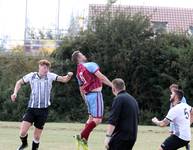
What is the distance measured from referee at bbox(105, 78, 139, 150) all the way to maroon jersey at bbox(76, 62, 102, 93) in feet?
9.02

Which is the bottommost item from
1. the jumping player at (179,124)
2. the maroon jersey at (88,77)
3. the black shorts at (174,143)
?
the black shorts at (174,143)

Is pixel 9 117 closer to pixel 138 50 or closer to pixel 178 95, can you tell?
pixel 138 50

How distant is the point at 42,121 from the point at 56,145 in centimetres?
237

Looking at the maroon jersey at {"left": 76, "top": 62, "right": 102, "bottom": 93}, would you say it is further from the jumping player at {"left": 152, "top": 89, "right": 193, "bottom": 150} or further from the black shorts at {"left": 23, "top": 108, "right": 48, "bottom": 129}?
the jumping player at {"left": 152, "top": 89, "right": 193, "bottom": 150}

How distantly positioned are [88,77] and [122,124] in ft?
9.68

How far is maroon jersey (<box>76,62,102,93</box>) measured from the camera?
12.5m

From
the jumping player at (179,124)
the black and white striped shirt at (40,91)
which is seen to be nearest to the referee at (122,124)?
the jumping player at (179,124)

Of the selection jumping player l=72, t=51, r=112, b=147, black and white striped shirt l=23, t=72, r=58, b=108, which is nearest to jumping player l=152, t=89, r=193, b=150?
jumping player l=72, t=51, r=112, b=147

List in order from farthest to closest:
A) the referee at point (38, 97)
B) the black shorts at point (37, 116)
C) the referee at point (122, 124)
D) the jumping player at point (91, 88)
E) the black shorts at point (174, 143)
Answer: the black shorts at point (37, 116) < the referee at point (38, 97) < the jumping player at point (91, 88) < the black shorts at point (174, 143) < the referee at point (122, 124)

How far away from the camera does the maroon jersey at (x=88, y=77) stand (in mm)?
12523

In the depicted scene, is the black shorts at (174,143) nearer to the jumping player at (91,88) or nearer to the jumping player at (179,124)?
the jumping player at (179,124)

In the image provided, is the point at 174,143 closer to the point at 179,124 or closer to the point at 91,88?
the point at 179,124

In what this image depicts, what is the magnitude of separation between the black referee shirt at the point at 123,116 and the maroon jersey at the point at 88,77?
2.75 m

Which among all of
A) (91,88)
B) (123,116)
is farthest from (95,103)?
(123,116)
